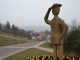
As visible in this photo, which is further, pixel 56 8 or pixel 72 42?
pixel 72 42

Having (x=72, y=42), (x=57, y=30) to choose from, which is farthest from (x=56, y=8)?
(x=72, y=42)

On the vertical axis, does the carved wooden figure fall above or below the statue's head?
below

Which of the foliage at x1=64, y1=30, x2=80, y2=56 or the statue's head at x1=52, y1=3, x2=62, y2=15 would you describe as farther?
the foliage at x1=64, y1=30, x2=80, y2=56

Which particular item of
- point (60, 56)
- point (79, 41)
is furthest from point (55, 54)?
point (79, 41)

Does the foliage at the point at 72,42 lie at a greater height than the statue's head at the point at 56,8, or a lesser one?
lesser

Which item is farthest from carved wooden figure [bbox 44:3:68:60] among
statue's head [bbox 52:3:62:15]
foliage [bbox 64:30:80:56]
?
foliage [bbox 64:30:80:56]

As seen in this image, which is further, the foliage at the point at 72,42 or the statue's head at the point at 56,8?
the foliage at the point at 72,42

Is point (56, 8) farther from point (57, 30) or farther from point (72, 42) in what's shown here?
point (72, 42)

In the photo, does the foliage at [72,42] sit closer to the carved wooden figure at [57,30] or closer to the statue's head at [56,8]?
the carved wooden figure at [57,30]

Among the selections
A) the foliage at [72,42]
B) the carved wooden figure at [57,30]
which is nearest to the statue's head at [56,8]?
the carved wooden figure at [57,30]

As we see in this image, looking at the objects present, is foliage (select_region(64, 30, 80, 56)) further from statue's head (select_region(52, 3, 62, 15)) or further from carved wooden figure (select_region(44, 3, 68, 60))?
statue's head (select_region(52, 3, 62, 15))

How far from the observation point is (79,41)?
15688 millimetres

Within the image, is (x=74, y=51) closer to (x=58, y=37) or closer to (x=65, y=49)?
(x=65, y=49)

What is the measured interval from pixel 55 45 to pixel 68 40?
28.5 feet
